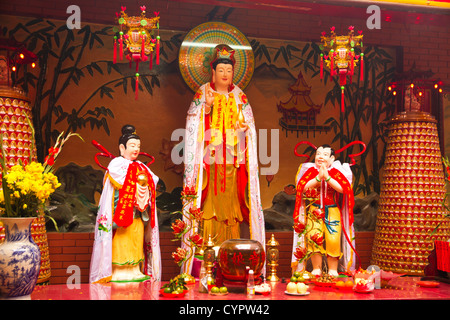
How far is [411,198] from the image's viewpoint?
5.46 metres

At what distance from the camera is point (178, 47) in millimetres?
5734

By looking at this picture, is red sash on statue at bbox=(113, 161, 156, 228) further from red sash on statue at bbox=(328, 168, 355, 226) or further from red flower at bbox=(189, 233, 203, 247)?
red sash on statue at bbox=(328, 168, 355, 226)

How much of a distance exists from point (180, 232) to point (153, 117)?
7.41 ft

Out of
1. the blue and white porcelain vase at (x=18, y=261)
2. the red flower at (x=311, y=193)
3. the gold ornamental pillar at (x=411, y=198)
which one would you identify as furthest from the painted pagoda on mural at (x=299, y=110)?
the blue and white porcelain vase at (x=18, y=261)

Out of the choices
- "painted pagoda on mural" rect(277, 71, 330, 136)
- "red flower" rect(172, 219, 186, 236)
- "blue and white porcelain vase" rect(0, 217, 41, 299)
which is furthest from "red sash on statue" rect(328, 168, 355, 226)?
"blue and white porcelain vase" rect(0, 217, 41, 299)

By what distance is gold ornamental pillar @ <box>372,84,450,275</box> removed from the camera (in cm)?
541

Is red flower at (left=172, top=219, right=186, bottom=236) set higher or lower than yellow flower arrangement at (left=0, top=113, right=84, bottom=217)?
lower

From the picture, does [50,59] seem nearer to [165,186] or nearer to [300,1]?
[165,186]

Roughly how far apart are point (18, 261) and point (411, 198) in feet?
13.4

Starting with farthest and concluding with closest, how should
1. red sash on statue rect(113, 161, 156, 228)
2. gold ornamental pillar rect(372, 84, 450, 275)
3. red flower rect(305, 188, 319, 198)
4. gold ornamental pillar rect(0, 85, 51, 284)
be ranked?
gold ornamental pillar rect(372, 84, 450, 275)
gold ornamental pillar rect(0, 85, 51, 284)
red sash on statue rect(113, 161, 156, 228)
red flower rect(305, 188, 319, 198)

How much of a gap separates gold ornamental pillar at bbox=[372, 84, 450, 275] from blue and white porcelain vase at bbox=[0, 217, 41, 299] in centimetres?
383

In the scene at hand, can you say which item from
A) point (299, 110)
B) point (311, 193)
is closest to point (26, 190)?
point (311, 193)

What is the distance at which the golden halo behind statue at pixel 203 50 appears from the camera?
5457 millimetres
